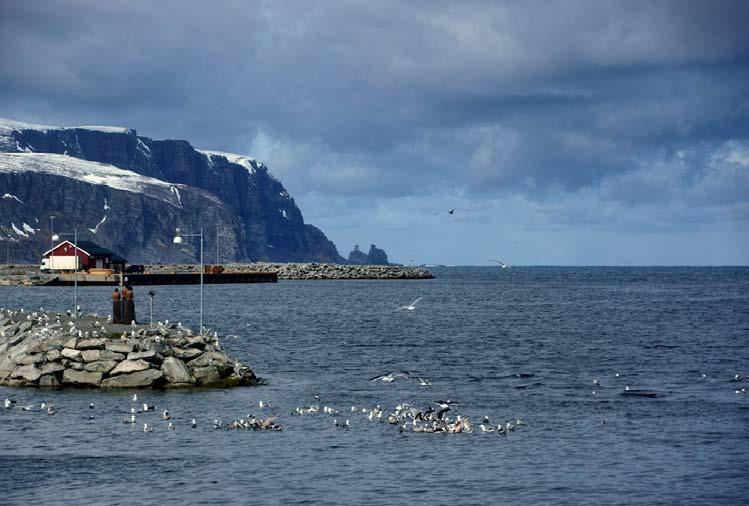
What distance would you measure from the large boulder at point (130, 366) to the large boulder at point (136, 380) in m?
0.16

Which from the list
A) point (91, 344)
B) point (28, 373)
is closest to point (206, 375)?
point (91, 344)

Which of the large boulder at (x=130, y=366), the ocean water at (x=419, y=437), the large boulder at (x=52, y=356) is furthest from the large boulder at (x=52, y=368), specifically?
the large boulder at (x=130, y=366)

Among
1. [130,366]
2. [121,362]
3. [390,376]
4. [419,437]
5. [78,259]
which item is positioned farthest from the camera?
[78,259]

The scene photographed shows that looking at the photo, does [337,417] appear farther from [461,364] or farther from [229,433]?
[461,364]

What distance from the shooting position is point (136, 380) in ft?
134

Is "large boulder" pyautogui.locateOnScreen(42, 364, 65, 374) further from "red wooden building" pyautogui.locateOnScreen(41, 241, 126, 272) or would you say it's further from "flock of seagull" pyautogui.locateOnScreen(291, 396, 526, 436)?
"red wooden building" pyautogui.locateOnScreen(41, 241, 126, 272)

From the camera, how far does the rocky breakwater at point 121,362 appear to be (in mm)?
41156

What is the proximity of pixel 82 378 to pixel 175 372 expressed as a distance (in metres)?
3.82

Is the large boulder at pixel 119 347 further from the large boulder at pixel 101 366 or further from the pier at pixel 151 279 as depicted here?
the pier at pixel 151 279

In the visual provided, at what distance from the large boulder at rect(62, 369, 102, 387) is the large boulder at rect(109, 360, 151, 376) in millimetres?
618

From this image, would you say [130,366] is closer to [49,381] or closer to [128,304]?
[49,381]

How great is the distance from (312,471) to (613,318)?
2785 inches

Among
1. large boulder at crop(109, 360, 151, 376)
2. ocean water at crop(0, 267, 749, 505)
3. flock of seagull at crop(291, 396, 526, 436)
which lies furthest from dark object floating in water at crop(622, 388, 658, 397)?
large boulder at crop(109, 360, 151, 376)

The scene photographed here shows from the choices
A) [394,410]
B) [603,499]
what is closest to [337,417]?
[394,410]
